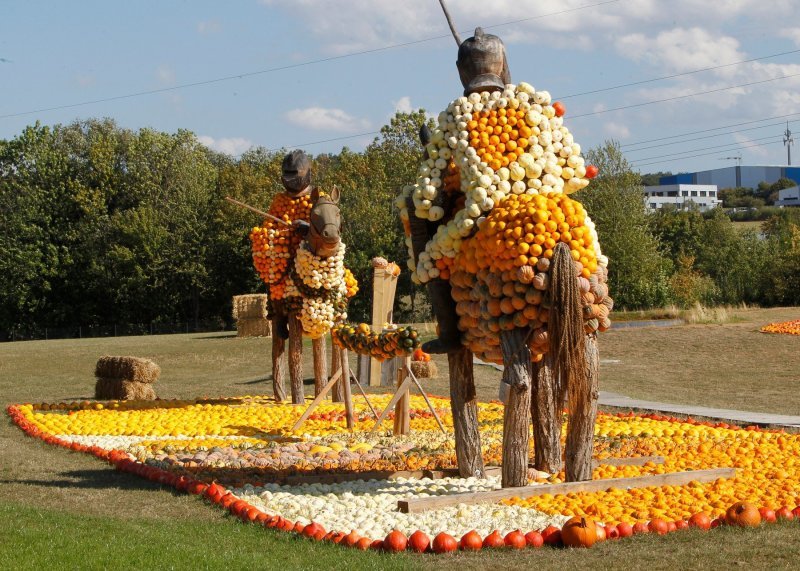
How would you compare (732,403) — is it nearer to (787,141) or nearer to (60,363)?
(60,363)

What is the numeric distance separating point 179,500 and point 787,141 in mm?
113129

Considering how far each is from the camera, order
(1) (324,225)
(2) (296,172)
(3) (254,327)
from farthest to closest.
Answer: (3) (254,327) < (2) (296,172) < (1) (324,225)

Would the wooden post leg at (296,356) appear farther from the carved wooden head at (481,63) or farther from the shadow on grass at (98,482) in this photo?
the carved wooden head at (481,63)

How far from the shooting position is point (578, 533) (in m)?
7.02

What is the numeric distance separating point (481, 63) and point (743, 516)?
4.45 metres

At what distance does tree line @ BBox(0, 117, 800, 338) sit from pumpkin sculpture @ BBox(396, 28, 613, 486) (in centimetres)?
3525

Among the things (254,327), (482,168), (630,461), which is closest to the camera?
(482,168)

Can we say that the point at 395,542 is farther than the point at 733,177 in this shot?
No

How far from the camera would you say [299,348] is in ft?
54.2

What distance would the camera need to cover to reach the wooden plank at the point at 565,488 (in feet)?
26.6

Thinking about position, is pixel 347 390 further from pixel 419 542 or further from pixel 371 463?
pixel 419 542

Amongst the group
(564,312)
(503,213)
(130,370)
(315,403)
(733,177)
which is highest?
(733,177)

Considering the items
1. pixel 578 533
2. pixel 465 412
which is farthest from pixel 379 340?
pixel 578 533

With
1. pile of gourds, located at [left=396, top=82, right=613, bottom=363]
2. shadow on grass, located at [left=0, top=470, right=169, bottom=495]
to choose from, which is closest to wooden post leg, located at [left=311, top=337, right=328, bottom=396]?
shadow on grass, located at [left=0, top=470, right=169, bottom=495]
